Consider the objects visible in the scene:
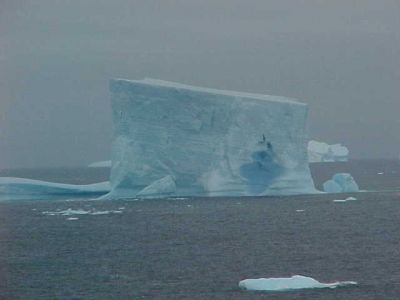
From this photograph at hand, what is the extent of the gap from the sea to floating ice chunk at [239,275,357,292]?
0.14 m

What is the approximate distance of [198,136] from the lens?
18.8 metres

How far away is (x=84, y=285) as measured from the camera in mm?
8516

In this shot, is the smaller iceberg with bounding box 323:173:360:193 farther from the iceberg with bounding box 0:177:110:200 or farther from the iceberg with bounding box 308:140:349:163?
the iceberg with bounding box 308:140:349:163

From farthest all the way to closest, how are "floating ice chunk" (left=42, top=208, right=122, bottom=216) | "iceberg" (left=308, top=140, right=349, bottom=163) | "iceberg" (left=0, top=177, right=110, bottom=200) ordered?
"iceberg" (left=308, top=140, right=349, bottom=163) → "iceberg" (left=0, top=177, right=110, bottom=200) → "floating ice chunk" (left=42, top=208, right=122, bottom=216)

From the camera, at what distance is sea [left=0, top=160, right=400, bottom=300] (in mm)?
8289

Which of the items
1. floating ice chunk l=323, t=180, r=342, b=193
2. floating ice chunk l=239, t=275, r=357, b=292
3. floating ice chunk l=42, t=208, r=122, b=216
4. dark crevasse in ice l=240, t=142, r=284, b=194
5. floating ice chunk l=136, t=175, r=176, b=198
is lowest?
floating ice chunk l=239, t=275, r=357, b=292

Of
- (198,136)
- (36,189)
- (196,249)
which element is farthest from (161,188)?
(196,249)

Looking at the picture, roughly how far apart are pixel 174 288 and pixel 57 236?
522cm

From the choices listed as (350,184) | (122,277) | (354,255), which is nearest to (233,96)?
(350,184)

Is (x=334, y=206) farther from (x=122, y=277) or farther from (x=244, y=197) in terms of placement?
(x=122, y=277)

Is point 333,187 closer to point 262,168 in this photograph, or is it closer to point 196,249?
point 262,168

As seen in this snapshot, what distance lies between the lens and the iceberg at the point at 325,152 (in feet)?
134

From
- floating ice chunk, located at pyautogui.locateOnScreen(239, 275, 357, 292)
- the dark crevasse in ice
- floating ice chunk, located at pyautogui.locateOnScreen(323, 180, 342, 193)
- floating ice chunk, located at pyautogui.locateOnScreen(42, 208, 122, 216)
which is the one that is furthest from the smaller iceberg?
floating ice chunk, located at pyautogui.locateOnScreen(239, 275, 357, 292)

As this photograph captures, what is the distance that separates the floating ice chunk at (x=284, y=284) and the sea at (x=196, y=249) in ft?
0.47
